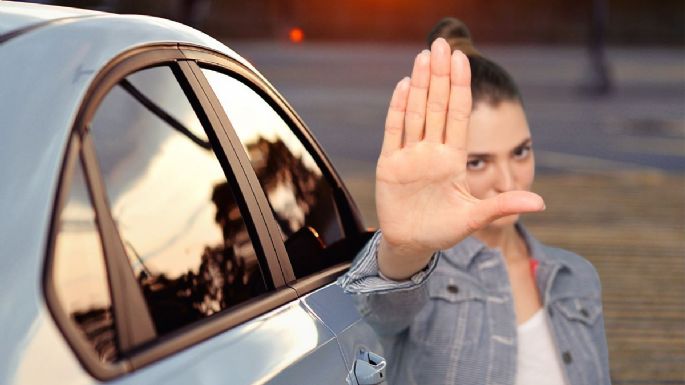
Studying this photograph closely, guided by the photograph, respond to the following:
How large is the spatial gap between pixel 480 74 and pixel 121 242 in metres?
2.02

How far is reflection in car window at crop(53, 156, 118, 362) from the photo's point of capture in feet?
6.20

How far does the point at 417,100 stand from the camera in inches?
110

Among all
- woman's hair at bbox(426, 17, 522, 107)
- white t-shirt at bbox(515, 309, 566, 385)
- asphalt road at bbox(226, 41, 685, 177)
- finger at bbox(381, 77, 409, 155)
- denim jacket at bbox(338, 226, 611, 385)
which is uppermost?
finger at bbox(381, 77, 409, 155)

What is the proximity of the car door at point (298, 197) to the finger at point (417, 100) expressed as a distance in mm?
342

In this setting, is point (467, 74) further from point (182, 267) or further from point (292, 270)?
point (182, 267)

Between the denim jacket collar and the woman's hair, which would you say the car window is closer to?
the denim jacket collar

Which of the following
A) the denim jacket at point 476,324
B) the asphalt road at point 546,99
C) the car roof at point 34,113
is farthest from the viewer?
the asphalt road at point 546,99

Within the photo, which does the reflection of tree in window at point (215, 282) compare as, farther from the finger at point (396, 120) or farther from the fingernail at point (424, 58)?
the fingernail at point (424, 58)

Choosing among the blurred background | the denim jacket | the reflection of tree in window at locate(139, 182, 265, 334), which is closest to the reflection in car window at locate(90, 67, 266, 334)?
the reflection of tree in window at locate(139, 182, 265, 334)

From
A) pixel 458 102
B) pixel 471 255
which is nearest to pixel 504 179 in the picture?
pixel 471 255

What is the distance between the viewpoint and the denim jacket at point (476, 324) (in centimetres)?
349

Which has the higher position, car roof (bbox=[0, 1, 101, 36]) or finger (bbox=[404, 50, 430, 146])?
car roof (bbox=[0, 1, 101, 36])

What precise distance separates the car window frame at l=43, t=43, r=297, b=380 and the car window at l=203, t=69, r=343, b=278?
0.14 m

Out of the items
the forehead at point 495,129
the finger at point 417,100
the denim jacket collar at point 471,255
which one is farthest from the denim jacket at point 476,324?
the finger at point 417,100
